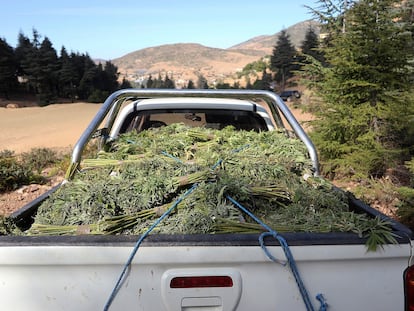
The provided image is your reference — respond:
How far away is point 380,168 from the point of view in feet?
25.7

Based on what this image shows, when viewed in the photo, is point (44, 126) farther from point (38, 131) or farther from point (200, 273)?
point (200, 273)

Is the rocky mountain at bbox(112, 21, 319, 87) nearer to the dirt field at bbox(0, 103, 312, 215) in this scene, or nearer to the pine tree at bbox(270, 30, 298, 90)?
the pine tree at bbox(270, 30, 298, 90)

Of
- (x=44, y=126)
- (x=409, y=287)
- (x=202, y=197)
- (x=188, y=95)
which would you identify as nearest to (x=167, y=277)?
(x=202, y=197)

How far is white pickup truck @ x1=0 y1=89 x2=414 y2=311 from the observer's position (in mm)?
1634

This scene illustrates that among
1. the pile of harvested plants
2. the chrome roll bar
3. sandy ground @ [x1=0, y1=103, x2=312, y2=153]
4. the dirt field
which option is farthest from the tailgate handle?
sandy ground @ [x1=0, y1=103, x2=312, y2=153]

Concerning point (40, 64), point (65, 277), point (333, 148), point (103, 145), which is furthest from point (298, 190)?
point (40, 64)

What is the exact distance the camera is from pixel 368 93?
7652 millimetres

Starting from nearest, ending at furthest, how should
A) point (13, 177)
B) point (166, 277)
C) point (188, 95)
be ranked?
point (166, 277)
point (188, 95)
point (13, 177)

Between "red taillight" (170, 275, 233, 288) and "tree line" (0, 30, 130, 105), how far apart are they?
35.8 m

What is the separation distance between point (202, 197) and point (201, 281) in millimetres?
587

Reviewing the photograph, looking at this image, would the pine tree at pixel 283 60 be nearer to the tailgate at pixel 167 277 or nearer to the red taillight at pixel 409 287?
the red taillight at pixel 409 287

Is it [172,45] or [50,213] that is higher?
[172,45]

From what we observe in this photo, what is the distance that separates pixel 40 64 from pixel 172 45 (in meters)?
104

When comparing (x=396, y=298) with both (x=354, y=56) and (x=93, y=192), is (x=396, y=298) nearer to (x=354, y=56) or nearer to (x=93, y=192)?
(x=93, y=192)
